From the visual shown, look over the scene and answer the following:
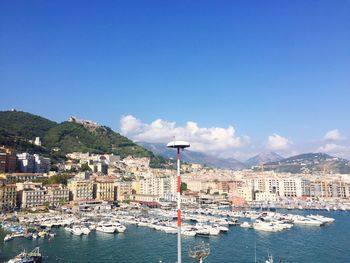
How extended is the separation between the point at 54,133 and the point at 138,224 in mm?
63852

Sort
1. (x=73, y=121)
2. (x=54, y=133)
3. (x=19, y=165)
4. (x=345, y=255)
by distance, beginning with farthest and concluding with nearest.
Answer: (x=73, y=121)
(x=54, y=133)
(x=19, y=165)
(x=345, y=255)

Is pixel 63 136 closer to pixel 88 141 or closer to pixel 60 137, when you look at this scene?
pixel 60 137

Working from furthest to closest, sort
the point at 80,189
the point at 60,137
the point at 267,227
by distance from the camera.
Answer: the point at 60,137 → the point at 80,189 → the point at 267,227

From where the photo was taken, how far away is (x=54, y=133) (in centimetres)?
9344

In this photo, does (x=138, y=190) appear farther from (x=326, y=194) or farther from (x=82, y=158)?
(x=326, y=194)

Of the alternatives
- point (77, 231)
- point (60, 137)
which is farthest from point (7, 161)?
point (60, 137)

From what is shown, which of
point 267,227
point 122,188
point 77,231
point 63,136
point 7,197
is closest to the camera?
point 77,231

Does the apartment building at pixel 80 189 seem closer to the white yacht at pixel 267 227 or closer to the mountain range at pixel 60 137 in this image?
the mountain range at pixel 60 137

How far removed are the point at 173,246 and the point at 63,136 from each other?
74914 mm

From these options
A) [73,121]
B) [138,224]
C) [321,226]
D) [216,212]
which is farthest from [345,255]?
[73,121]

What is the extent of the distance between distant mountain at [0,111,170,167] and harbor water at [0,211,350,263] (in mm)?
48019

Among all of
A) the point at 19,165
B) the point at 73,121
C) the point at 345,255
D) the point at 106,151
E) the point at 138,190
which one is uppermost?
the point at 73,121

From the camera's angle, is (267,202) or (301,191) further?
(301,191)

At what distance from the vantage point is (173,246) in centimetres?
2741
